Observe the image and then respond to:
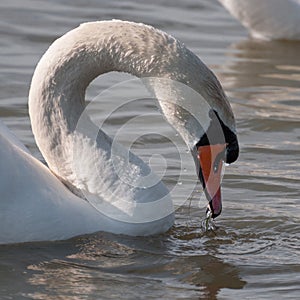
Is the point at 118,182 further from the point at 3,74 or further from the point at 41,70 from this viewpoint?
the point at 3,74

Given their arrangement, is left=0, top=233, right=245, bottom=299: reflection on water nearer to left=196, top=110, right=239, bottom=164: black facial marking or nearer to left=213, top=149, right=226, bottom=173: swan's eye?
left=213, top=149, right=226, bottom=173: swan's eye

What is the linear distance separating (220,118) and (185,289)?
958 mm

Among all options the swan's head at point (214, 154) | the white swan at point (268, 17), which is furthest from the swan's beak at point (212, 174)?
the white swan at point (268, 17)

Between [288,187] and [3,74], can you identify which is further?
[3,74]

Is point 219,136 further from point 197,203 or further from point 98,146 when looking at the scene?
point 197,203

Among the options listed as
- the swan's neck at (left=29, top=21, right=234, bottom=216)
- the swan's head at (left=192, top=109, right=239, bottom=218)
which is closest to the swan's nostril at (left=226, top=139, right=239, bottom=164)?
the swan's head at (left=192, top=109, right=239, bottom=218)

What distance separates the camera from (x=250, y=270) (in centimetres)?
645

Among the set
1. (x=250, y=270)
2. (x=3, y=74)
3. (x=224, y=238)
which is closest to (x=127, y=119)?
(x=3, y=74)

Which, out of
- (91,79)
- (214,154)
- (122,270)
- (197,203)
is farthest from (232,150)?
(197,203)

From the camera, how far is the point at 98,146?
275 inches

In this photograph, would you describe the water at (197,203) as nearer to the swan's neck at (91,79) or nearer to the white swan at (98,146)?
the white swan at (98,146)

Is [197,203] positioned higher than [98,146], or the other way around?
[98,146]

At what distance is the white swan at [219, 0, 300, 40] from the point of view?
1341cm

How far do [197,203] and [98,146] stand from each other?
110 centimetres
